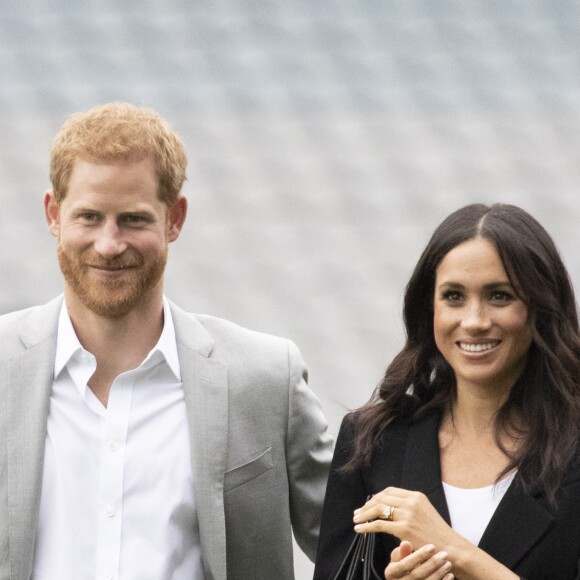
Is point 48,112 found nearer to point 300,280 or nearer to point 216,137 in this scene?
point 216,137

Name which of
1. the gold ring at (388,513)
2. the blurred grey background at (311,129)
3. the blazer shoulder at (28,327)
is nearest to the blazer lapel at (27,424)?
the blazer shoulder at (28,327)

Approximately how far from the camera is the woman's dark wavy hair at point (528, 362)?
2918mm

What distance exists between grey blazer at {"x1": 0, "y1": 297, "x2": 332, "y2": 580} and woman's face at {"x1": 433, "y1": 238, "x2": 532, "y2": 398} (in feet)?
2.01

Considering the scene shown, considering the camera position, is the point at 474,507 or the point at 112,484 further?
the point at 112,484

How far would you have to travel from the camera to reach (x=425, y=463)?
3020 millimetres

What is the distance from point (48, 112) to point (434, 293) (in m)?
5.58

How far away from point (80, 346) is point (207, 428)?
0.37 m

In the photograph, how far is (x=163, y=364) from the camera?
11.1 feet

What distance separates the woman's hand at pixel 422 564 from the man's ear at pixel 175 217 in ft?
3.50

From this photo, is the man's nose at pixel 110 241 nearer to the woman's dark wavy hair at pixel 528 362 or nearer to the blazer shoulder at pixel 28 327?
the blazer shoulder at pixel 28 327

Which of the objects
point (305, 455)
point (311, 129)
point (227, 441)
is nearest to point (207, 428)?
point (227, 441)

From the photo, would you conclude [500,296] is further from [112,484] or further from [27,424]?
[27,424]

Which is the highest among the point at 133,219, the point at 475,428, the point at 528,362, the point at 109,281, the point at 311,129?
the point at 311,129

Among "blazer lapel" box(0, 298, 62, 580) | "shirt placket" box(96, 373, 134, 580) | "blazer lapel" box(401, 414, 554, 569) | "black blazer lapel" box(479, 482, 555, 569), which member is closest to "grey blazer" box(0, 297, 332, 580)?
"blazer lapel" box(0, 298, 62, 580)
